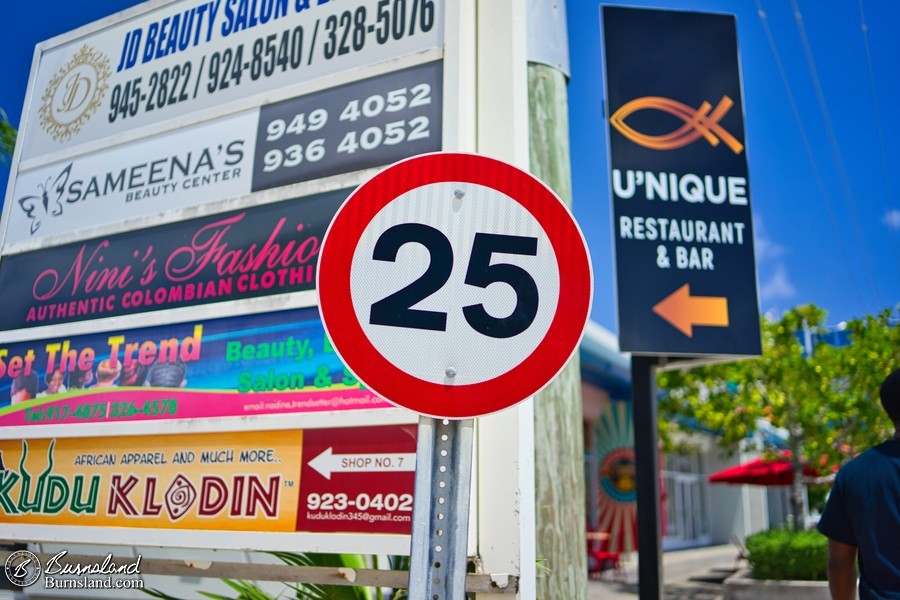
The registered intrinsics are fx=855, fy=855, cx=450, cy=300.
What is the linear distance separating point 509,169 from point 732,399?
13.1m

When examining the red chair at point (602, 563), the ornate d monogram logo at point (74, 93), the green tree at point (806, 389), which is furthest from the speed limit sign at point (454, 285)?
the red chair at point (602, 563)

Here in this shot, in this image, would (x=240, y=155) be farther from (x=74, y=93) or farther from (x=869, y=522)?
(x=869, y=522)

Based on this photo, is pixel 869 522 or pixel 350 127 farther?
pixel 350 127

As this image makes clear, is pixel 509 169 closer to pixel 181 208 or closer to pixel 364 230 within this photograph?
pixel 364 230

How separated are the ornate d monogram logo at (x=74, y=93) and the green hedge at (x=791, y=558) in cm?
983

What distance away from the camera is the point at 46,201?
4.03m

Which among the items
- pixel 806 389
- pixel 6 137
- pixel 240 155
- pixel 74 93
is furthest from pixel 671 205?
pixel 806 389

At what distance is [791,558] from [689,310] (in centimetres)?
663

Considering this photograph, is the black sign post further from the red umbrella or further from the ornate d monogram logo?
the red umbrella

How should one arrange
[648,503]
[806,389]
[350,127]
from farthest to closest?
[806,389], [648,503], [350,127]

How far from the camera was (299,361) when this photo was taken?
3.13 meters

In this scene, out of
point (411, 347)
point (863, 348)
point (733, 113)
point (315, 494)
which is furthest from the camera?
point (863, 348)

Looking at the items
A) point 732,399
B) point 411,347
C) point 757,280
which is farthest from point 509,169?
point 732,399

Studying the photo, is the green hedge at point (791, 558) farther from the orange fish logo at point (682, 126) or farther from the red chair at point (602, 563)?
the orange fish logo at point (682, 126)
